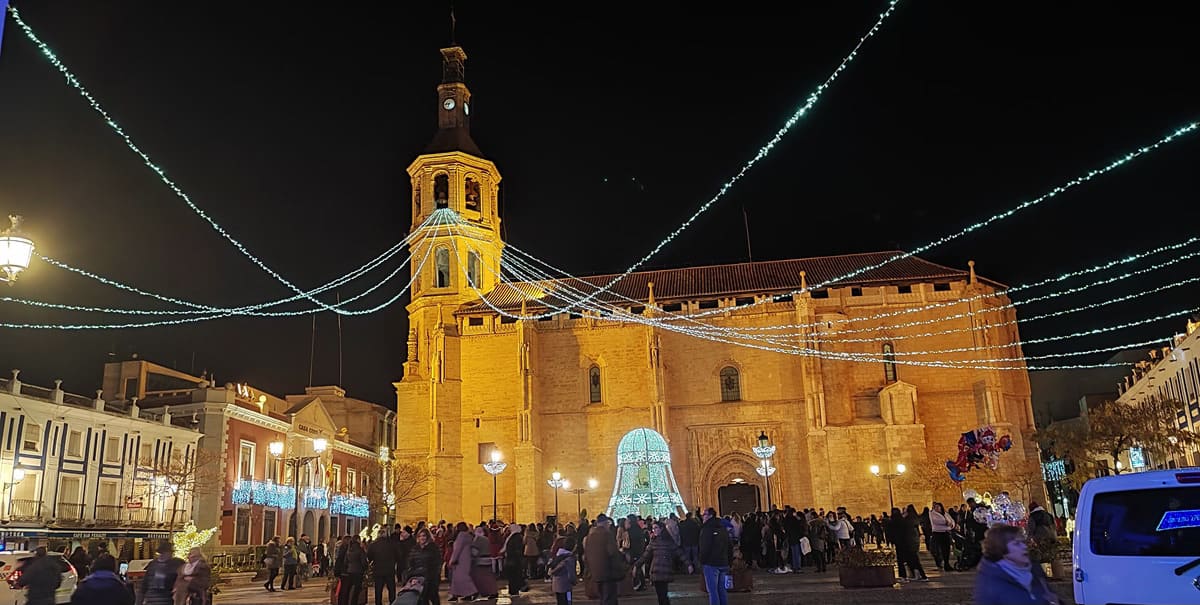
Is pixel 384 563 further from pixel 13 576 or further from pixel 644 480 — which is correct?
pixel 644 480

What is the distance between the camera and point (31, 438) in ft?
101

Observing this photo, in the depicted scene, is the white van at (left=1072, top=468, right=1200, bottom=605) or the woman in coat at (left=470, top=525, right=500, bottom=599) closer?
the white van at (left=1072, top=468, right=1200, bottom=605)

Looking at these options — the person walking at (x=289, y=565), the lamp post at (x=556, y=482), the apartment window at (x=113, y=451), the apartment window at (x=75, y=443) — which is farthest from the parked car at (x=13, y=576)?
the apartment window at (x=113, y=451)

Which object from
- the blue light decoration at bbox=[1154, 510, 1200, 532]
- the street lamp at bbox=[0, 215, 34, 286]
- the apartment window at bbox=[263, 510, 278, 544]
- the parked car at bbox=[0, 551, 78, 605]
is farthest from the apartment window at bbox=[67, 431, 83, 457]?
the blue light decoration at bbox=[1154, 510, 1200, 532]

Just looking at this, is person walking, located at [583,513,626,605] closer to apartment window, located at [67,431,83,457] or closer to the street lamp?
the street lamp

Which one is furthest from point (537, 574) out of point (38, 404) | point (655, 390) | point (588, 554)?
point (38, 404)

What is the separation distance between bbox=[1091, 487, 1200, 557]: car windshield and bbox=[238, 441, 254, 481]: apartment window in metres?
39.6

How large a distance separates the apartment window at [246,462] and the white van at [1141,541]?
130ft

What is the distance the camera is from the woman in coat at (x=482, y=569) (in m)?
14.4

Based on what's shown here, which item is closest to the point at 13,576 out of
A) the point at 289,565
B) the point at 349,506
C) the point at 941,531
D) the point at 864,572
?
the point at 289,565

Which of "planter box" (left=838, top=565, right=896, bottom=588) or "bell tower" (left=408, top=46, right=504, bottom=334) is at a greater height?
"bell tower" (left=408, top=46, right=504, bottom=334)

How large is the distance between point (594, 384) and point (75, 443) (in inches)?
810

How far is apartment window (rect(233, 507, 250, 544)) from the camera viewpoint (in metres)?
40.2

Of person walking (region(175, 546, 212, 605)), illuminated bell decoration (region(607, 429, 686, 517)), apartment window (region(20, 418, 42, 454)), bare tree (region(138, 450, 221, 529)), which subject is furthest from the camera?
bare tree (region(138, 450, 221, 529))
